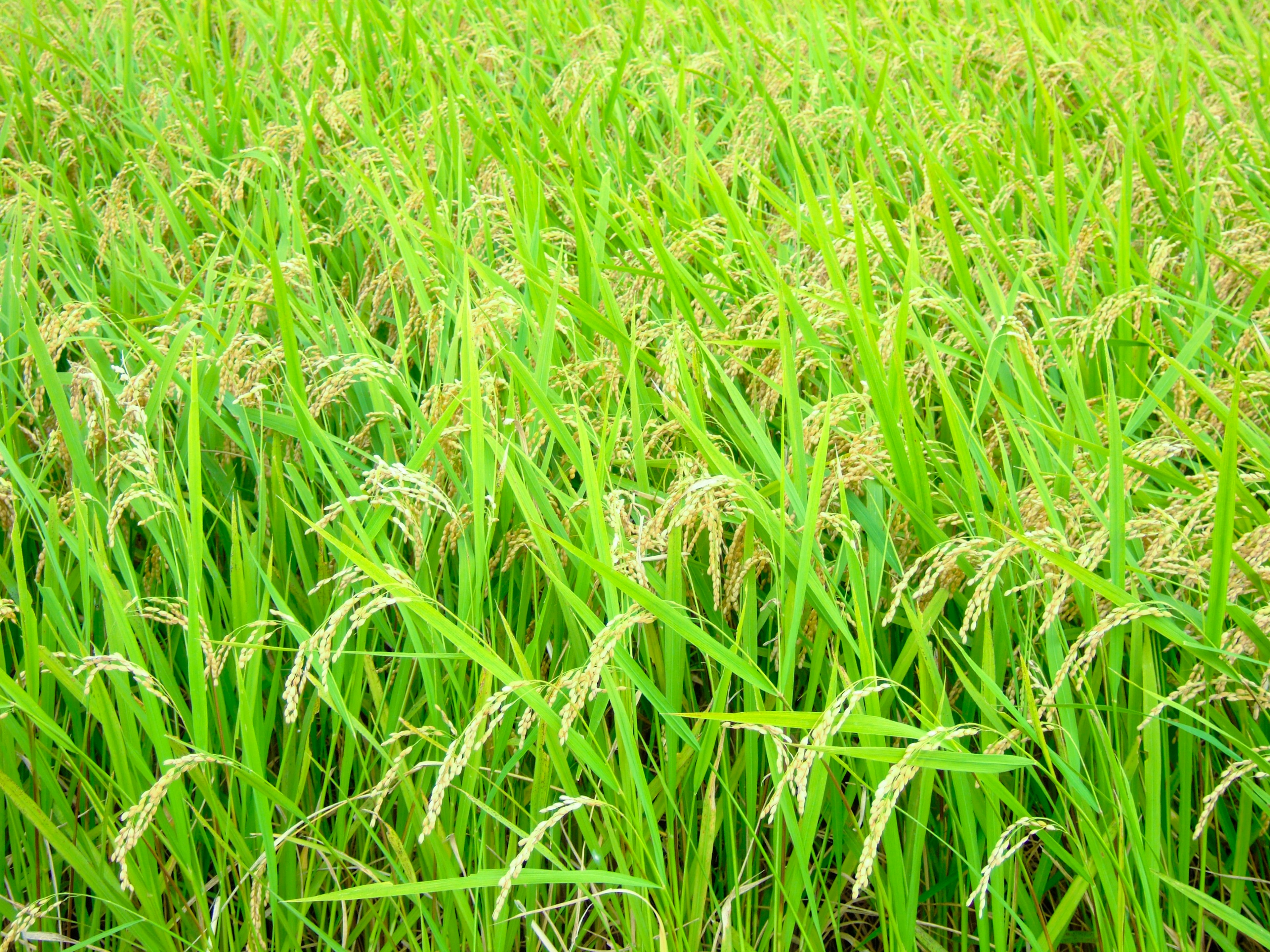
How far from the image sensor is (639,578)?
1312 mm

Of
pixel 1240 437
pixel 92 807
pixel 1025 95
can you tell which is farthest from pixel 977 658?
pixel 1025 95

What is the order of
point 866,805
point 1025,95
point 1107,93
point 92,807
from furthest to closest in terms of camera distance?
1. point 1025,95
2. point 1107,93
3. point 92,807
4. point 866,805

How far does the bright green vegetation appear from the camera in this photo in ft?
4.20

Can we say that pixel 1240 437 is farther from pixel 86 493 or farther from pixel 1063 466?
pixel 86 493

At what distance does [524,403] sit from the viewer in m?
1.87

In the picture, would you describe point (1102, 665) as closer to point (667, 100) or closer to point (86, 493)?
point (86, 493)

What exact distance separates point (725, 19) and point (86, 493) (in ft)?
11.2

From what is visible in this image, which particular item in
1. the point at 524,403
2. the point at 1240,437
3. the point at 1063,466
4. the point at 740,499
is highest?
the point at 524,403

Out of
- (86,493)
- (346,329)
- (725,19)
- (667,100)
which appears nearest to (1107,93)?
(667,100)

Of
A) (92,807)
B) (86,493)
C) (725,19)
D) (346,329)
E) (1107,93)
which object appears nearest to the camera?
(92,807)

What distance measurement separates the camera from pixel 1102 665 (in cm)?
141

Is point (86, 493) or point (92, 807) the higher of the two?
point (86, 493)

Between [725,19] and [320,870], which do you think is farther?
[725,19]

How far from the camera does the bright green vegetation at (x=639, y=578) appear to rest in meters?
1.28
